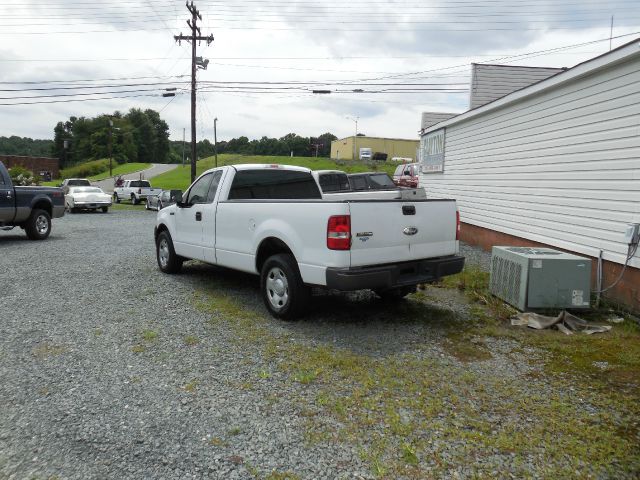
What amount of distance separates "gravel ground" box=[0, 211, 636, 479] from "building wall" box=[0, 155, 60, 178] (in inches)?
3297

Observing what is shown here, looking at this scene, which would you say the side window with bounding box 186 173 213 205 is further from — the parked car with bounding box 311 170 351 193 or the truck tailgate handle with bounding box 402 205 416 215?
the parked car with bounding box 311 170 351 193

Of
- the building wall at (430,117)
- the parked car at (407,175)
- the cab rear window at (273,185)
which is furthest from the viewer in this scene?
the parked car at (407,175)

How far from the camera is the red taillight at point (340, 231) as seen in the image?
16.2 feet

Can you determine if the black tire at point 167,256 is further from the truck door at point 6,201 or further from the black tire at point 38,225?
the black tire at point 38,225

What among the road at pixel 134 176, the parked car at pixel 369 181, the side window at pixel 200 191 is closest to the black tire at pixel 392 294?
the side window at pixel 200 191

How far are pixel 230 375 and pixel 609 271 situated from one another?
523 cm

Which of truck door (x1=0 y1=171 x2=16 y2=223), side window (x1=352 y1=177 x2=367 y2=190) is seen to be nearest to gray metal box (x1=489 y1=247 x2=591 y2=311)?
side window (x1=352 y1=177 x2=367 y2=190)

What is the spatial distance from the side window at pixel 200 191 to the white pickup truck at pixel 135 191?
25.8m

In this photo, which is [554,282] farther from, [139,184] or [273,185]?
[139,184]

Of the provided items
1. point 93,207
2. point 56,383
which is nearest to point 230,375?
point 56,383

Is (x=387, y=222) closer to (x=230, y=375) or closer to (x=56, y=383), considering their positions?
(x=230, y=375)

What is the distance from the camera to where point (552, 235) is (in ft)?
26.7

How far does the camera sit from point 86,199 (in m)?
24.9

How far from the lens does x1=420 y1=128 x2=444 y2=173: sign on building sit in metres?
14.8
